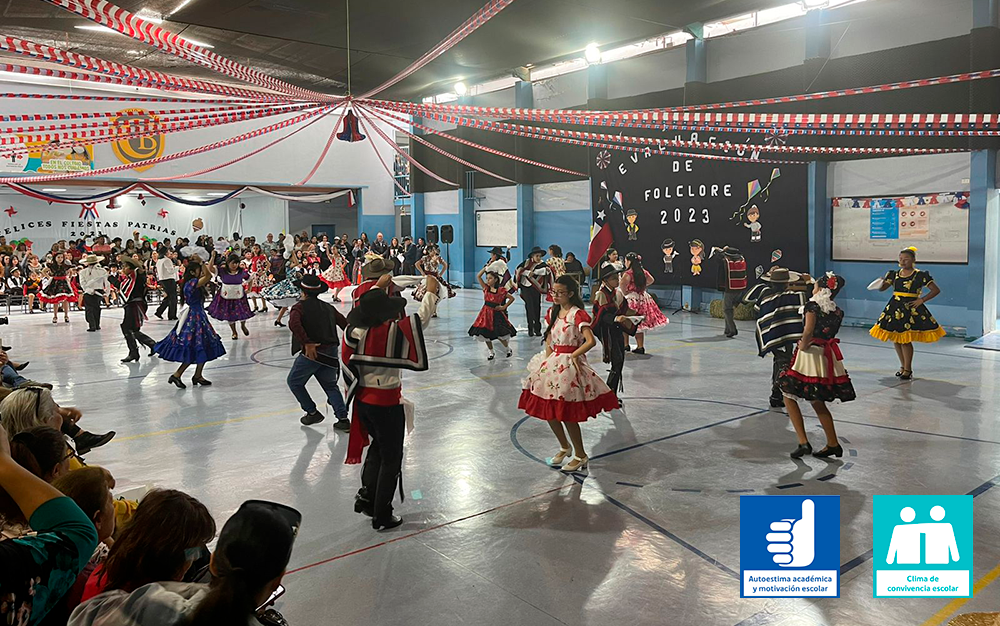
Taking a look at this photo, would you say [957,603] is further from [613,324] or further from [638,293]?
[638,293]

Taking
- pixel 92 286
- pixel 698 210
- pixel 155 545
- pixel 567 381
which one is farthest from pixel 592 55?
pixel 155 545

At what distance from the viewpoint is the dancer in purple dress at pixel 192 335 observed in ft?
29.6

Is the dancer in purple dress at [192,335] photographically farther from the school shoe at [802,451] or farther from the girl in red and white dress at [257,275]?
the girl in red and white dress at [257,275]

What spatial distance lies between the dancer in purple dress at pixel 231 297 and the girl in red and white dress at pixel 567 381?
872 cm

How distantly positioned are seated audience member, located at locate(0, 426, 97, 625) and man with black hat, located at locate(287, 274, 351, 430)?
490 centimetres

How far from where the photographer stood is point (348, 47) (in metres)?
14.1

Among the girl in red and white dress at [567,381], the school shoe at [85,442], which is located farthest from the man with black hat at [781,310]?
the school shoe at [85,442]

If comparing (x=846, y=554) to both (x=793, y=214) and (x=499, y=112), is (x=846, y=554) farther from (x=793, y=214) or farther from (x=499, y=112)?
(x=793, y=214)

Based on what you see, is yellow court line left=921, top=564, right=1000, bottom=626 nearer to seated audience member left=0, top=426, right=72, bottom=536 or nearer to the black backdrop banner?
seated audience member left=0, top=426, right=72, bottom=536

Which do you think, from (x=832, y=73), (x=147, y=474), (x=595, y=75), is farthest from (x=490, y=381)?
(x=595, y=75)

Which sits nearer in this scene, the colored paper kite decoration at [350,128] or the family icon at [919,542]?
the family icon at [919,542]

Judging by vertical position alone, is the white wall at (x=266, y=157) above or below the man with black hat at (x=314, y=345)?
above

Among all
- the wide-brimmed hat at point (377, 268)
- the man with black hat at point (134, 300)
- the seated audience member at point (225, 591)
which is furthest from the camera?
the man with black hat at point (134, 300)

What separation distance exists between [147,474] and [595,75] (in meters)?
15.7
